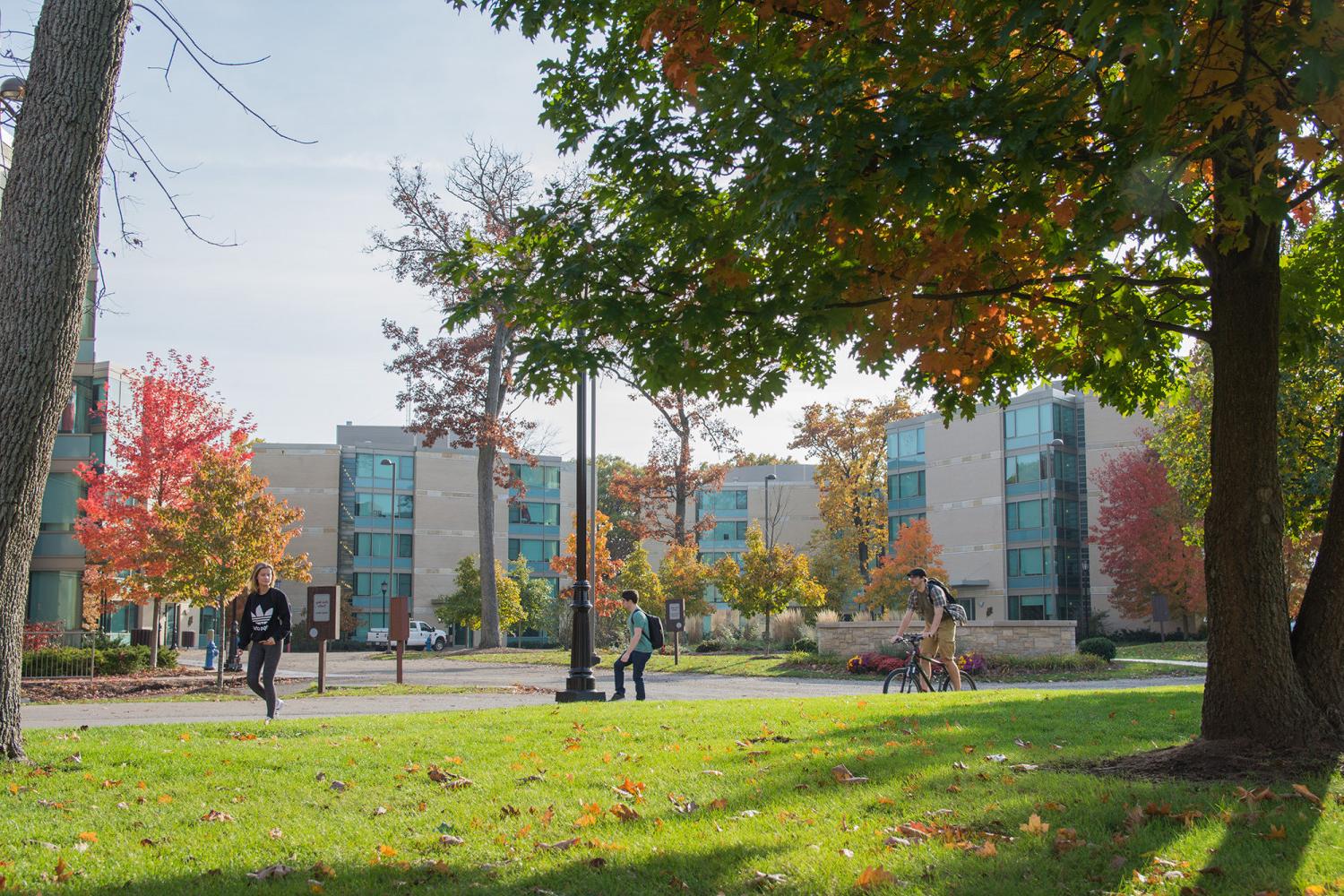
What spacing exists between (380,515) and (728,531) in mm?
27933

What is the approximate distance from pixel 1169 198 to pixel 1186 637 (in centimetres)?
4686

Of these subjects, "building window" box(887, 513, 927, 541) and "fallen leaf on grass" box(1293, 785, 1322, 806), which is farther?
"building window" box(887, 513, 927, 541)

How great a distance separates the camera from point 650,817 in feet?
20.5

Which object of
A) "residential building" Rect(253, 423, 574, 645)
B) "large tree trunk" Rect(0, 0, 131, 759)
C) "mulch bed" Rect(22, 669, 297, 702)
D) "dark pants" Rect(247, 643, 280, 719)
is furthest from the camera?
"residential building" Rect(253, 423, 574, 645)

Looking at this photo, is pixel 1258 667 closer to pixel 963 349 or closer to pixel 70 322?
pixel 963 349

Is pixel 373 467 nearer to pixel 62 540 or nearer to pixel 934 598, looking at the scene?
pixel 62 540

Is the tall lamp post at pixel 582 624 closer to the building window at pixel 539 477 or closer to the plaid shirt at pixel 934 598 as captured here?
the plaid shirt at pixel 934 598

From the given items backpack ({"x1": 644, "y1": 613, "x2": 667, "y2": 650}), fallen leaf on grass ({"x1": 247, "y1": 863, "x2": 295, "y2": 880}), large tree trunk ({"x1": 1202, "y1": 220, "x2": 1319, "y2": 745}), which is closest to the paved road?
backpack ({"x1": 644, "y1": 613, "x2": 667, "y2": 650})

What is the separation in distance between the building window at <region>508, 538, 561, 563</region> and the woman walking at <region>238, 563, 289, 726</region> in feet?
218

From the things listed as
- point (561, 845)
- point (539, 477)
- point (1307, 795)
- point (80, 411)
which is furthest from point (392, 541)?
point (1307, 795)

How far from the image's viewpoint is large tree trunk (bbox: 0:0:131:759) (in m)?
8.02

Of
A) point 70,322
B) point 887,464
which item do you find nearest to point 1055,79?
point 70,322

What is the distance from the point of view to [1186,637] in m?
47.8

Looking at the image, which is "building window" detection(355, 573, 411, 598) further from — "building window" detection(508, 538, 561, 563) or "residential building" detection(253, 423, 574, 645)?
Answer: "building window" detection(508, 538, 561, 563)
